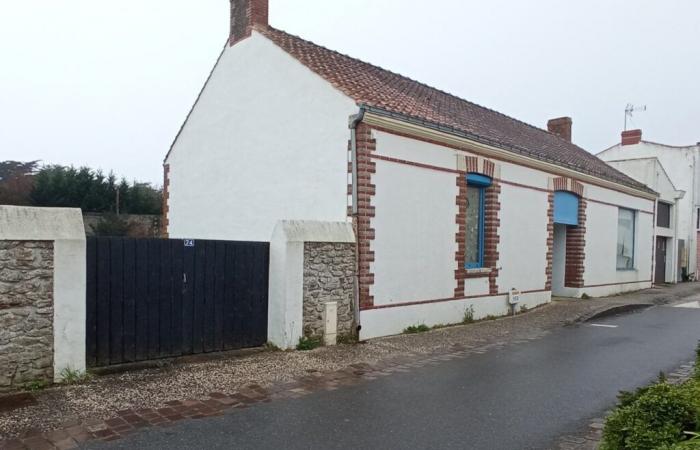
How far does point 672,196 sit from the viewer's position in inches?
986

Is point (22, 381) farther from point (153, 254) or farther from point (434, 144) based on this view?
point (434, 144)

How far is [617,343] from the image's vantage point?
945 cm

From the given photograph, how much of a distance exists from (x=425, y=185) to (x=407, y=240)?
1.19m

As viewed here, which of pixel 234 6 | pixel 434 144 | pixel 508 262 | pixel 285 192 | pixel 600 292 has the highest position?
pixel 234 6

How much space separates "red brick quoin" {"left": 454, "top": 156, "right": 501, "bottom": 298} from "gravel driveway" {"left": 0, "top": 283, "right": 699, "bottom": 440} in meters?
1.22

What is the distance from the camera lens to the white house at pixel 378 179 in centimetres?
941

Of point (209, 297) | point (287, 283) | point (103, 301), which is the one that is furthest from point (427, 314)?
point (103, 301)

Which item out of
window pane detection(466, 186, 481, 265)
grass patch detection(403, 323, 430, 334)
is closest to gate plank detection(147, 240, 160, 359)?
grass patch detection(403, 323, 430, 334)

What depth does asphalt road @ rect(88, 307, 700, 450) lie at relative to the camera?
14.8 ft

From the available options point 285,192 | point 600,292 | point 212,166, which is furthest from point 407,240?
point 600,292

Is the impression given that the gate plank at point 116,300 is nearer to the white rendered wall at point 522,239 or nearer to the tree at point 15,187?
the white rendered wall at point 522,239

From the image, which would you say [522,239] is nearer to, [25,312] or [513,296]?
[513,296]

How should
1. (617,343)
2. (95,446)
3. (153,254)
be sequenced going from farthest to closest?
(617,343)
(153,254)
(95,446)

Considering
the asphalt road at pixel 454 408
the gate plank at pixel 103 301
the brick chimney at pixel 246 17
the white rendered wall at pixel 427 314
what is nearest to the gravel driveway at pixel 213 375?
A: the white rendered wall at pixel 427 314
